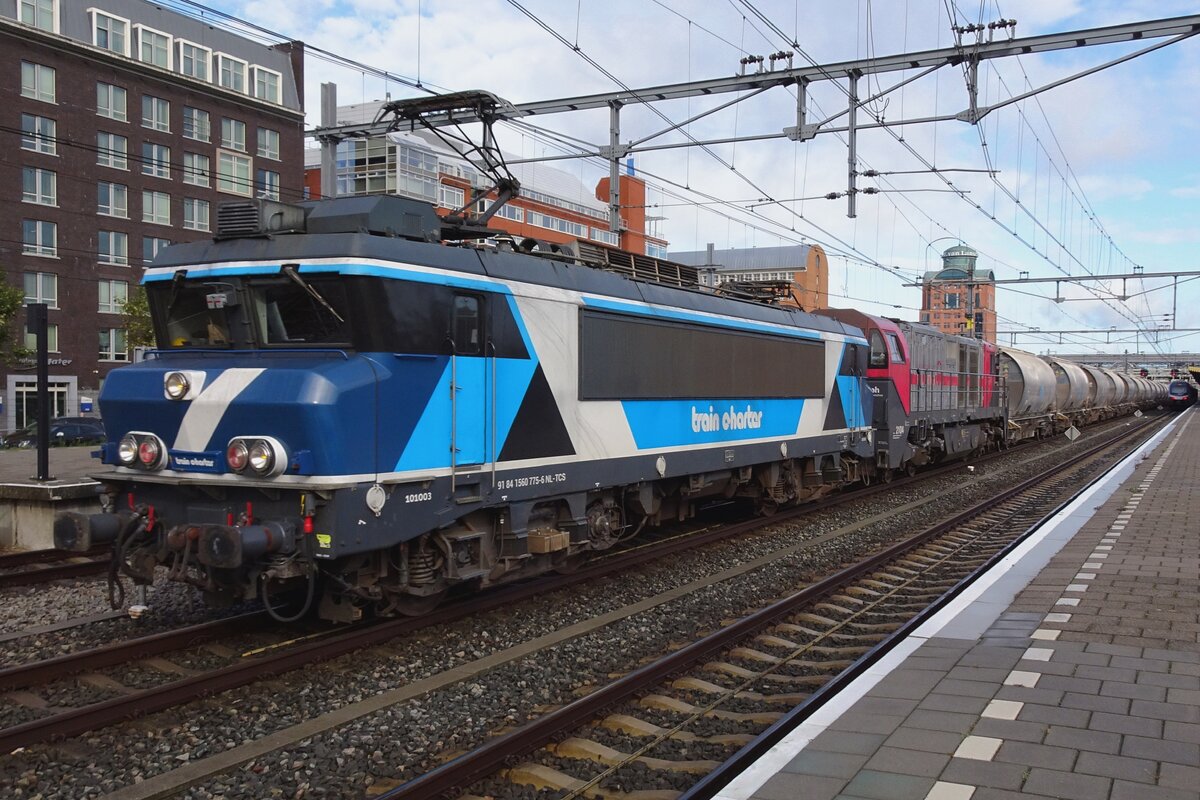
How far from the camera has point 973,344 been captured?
1070 inches

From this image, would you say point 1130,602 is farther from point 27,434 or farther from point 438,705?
point 27,434

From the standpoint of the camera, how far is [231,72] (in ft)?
159

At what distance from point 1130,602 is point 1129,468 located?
16.5m

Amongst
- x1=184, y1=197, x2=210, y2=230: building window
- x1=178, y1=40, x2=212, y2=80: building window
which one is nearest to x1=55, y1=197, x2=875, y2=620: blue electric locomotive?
x1=184, y1=197, x2=210, y2=230: building window

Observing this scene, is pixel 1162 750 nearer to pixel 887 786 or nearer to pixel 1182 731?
pixel 1182 731

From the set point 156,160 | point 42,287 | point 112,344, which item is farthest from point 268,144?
point 42,287

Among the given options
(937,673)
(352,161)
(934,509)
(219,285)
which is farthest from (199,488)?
(352,161)

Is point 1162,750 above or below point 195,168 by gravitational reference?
below

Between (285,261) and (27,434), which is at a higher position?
(285,261)

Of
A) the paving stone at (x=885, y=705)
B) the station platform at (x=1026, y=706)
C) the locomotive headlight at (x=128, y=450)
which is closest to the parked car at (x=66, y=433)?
the locomotive headlight at (x=128, y=450)

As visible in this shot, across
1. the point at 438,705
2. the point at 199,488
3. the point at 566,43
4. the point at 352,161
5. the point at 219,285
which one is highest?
the point at 352,161

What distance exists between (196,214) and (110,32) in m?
8.94

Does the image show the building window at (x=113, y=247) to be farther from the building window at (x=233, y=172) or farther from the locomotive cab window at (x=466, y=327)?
the locomotive cab window at (x=466, y=327)

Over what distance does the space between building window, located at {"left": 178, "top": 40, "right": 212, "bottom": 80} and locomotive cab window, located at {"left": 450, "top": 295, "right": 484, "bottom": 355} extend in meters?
45.2
